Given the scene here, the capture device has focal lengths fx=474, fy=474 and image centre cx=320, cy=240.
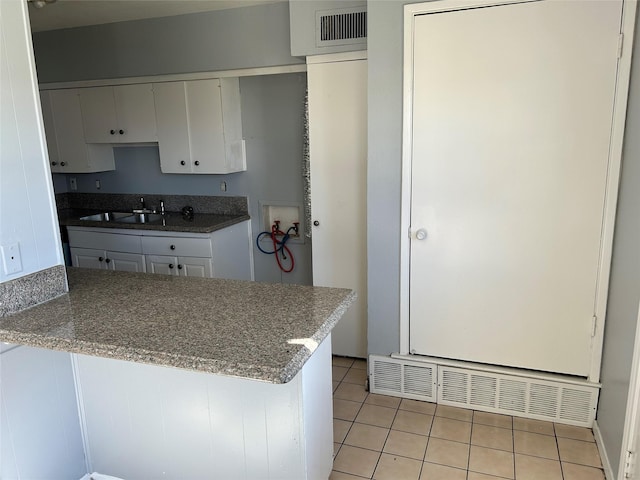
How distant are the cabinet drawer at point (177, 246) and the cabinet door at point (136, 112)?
84 centimetres

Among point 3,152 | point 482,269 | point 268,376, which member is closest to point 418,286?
point 482,269

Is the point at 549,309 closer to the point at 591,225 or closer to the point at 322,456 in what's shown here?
the point at 591,225

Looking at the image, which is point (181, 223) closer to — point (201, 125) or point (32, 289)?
point (201, 125)

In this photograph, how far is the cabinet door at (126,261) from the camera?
372 cm

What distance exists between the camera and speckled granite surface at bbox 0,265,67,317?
5.53 feet

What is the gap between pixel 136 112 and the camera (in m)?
3.79

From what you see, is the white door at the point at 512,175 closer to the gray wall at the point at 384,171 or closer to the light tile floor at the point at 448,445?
the gray wall at the point at 384,171

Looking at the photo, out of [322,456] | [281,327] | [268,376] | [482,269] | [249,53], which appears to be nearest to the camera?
[268,376]

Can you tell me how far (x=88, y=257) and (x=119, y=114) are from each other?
47.1 inches

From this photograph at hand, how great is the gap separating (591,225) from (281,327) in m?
1.65

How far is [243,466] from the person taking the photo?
179cm

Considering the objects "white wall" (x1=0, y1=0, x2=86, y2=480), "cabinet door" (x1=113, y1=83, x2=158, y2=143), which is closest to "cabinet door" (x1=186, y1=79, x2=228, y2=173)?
"cabinet door" (x1=113, y1=83, x2=158, y2=143)

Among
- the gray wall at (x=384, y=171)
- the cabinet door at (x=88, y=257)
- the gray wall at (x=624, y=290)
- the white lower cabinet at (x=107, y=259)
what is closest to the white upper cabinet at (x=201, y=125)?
the white lower cabinet at (x=107, y=259)

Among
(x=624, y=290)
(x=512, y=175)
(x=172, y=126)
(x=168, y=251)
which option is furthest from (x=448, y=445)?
(x=172, y=126)
